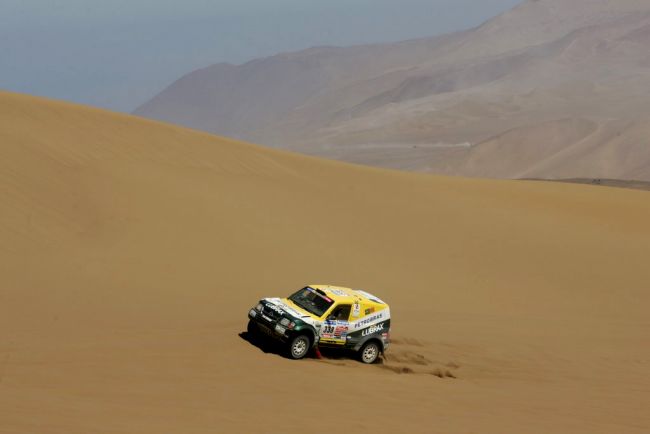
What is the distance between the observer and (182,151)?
88.1 feet

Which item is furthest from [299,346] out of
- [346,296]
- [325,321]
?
[346,296]

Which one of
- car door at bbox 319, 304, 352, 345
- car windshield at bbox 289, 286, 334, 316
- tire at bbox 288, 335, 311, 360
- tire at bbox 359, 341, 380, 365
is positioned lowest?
tire at bbox 359, 341, 380, 365

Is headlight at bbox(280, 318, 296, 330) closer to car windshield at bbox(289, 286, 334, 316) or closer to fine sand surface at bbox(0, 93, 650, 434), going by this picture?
fine sand surface at bbox(0, 93, 650, 434)

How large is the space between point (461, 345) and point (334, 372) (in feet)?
12.8

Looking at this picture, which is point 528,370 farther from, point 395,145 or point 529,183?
point 395,145

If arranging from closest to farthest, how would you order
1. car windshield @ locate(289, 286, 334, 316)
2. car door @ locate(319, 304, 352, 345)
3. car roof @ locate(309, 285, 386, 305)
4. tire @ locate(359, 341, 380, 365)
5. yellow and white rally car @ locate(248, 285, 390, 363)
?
yellow and white rally car @ locate(248, 285, 390, 363), car door @ locate(319, 304, 352, 345), car windshield @ locate(289, 286, 334, 316), tire @ locate(359, 341, 380, 365), car roof @ locate(309, 285, 386, 305)

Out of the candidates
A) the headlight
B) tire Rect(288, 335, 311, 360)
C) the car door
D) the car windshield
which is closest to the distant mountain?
the car windshield

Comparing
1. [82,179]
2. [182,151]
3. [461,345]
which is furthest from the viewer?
[182,151]

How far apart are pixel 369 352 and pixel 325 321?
1.11m

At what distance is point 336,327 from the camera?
14250 mm

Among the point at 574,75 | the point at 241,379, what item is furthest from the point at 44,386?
the point at 574,75

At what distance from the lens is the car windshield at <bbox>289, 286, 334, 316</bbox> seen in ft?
47.3

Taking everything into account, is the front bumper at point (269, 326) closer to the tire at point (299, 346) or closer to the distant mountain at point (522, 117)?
the tire at point (299, 346)

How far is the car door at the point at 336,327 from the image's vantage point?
46.4 ft
